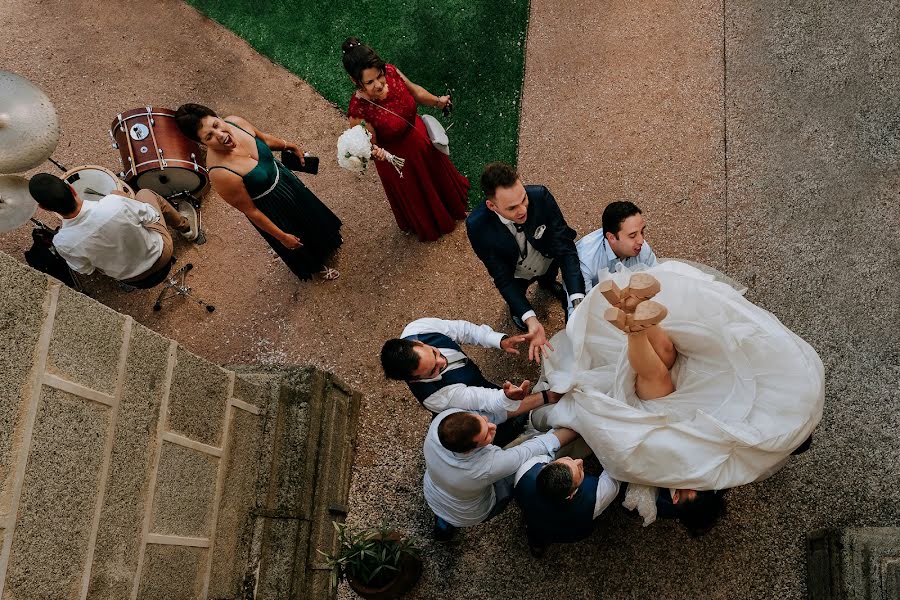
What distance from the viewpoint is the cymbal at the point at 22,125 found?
4.20 m

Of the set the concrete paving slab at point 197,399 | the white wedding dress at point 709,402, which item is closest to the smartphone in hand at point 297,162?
the concrete paving slab at point 197,399

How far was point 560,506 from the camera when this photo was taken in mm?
3158

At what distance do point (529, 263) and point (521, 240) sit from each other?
231 mm

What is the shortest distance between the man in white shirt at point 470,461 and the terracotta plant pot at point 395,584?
378 mm

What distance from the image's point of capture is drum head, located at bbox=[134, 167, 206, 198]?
5340 mm

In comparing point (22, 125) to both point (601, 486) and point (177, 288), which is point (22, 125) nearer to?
point (177, 288)

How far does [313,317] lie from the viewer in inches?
199

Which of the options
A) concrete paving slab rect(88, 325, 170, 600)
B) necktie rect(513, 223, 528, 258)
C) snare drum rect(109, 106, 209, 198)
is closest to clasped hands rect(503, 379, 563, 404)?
necktie rect(513, 223, 528, 258)

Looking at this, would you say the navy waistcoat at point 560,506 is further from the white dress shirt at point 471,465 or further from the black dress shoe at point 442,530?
the black dress shoe at point 442,530

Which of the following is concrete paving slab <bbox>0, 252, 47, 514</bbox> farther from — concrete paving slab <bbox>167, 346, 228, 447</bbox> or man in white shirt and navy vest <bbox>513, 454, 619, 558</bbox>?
man in white shirt and navy vest <bbox>513, 454, 619, 558</bbox>

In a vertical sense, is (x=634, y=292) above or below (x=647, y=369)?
above

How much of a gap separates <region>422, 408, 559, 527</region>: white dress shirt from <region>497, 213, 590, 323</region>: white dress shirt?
764 mm

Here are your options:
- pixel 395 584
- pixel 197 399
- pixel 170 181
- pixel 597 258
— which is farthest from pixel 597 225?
pixel 170 181

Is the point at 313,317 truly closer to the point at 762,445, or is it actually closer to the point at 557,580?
the point at 557,580
